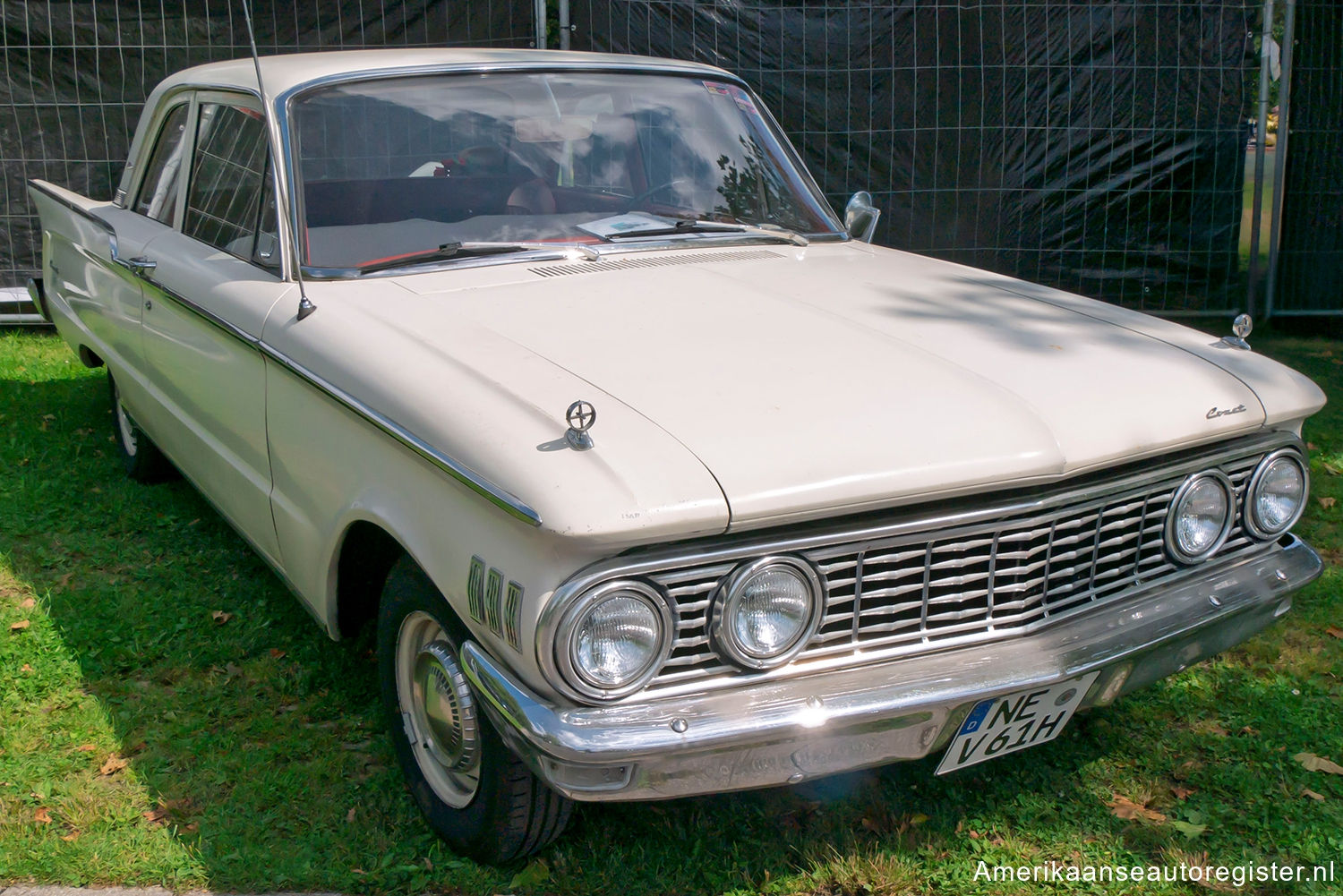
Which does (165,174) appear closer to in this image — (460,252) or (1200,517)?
(460,252)

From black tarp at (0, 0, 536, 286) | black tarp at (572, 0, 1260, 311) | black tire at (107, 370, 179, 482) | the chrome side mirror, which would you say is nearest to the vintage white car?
the chrome side mirror

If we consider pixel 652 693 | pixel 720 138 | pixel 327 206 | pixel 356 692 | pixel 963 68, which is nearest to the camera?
pixel 652 693

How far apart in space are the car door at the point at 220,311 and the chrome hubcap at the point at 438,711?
0.67 metres

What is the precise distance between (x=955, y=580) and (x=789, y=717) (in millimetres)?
469

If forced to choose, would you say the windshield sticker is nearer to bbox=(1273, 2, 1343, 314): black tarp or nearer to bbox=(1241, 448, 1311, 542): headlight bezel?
bbox=(1241, 448, 1311, 542): headlight bezel

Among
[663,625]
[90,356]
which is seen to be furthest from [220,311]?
[90,356]

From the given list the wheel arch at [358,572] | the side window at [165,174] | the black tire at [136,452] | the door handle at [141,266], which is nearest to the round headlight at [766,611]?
the wheel arch at [358,572]

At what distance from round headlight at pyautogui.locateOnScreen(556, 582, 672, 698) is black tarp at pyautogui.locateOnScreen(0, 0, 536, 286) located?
6150mm

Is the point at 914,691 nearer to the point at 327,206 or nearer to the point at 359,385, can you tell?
the point at 359,385

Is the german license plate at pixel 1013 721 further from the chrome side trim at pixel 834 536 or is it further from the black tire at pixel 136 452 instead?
the black tire at pixel 136 452

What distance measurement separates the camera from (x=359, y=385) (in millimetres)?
2537

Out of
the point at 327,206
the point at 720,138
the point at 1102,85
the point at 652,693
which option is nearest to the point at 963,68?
the point at 1102,85

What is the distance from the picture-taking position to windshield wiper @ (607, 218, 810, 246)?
3.42 meters

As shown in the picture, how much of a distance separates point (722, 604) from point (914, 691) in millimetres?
416
